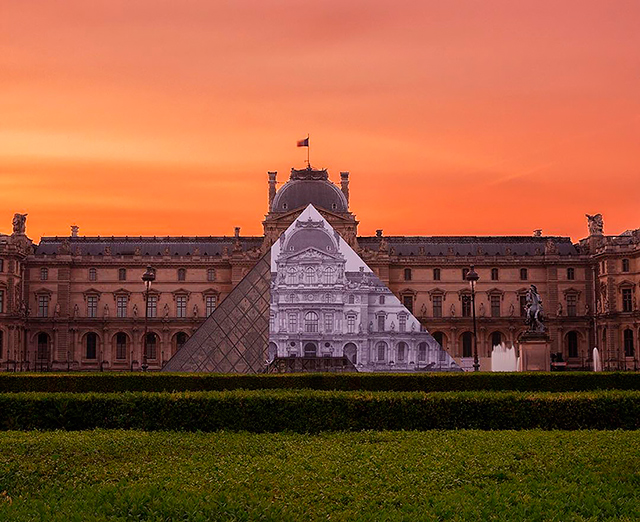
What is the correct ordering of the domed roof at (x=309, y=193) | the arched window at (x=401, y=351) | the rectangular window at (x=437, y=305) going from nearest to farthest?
the arched window at (x=401, y=351), the domed roof at (x=309, y=193), the rectangular window at (x=437, y=305)

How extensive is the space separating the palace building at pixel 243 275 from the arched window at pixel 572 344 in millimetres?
99

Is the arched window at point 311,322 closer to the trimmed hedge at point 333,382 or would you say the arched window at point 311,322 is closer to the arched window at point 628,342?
the trimmed hedge at point 333,382

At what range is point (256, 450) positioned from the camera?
14797mm

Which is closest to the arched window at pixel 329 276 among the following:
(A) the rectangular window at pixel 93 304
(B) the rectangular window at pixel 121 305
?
(B) the rectangular window at pixel 121 305

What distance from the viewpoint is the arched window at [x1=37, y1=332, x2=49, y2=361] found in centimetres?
7688

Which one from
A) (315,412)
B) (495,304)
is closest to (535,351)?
(315,412)

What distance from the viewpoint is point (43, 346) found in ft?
254

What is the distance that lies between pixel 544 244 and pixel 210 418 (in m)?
67.9

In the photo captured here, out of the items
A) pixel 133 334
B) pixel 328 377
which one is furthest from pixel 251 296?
pixel 133 334

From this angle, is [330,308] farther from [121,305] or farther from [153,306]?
[121,305]

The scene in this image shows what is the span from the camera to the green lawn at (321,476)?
10984mm

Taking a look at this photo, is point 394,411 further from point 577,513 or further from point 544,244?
point 544,244

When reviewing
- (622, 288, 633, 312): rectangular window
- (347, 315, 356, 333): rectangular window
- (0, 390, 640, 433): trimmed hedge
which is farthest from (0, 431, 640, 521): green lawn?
(622, 288, 633, 312): rectangular window

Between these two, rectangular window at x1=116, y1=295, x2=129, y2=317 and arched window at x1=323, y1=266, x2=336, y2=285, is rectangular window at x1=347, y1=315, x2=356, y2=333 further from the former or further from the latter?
rectangular window at x1=116, y1=295, x2=129, y2=317
